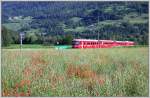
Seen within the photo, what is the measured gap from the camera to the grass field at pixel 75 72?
9180 millimetres

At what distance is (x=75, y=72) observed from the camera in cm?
926

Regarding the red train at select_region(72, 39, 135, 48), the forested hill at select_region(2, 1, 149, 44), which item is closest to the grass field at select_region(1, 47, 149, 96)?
the red train at select_region(72, 39, 135, 48)

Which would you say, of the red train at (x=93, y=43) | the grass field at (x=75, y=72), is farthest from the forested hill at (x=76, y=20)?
the grass field at (x=75, y=72)

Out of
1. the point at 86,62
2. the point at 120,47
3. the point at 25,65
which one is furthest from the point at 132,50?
the point at 25,65

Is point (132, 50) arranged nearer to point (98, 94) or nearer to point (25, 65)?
point (98, 94)

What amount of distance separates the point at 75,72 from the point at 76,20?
84 centimetres

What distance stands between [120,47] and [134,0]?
785mm

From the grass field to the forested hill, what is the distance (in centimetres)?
24

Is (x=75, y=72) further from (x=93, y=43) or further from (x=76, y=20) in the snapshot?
(x=76, y=20)

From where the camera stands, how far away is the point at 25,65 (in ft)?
30.5

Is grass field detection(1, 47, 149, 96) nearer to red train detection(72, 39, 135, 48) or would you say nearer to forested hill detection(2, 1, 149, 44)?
red train detection(72, 39, 135, 48)

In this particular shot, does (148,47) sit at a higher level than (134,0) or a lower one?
lower

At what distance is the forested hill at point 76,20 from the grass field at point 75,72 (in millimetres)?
245

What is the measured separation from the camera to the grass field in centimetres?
918
